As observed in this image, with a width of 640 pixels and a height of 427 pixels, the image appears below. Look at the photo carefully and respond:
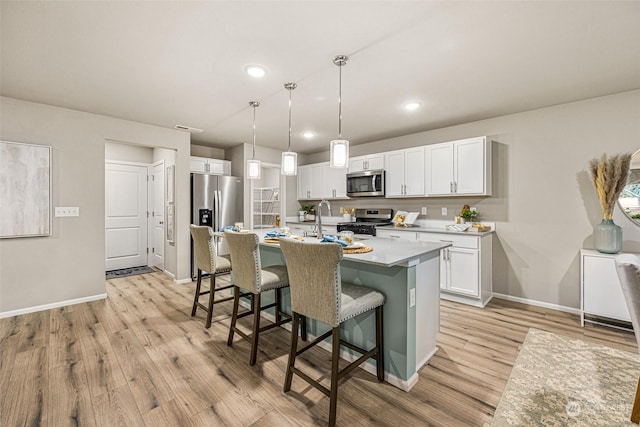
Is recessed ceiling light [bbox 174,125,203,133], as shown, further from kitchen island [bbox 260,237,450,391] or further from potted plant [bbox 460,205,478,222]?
potted plant [bbox 460,205,478,222]

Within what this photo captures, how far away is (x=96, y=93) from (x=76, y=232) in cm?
176

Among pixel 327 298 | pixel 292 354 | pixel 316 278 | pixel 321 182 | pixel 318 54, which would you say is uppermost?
pixel 318 54

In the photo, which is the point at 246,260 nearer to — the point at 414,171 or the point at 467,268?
the point at 467,268

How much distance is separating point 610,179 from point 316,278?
3135 millimetres

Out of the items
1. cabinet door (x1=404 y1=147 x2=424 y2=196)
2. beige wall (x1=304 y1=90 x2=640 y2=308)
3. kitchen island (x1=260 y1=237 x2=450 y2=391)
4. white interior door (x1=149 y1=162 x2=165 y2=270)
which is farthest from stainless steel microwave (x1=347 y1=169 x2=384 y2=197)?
white interior door (x1=149 y1=162 x2=165 y2=270)

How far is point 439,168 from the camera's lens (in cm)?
403

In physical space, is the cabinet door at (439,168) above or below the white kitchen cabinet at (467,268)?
above

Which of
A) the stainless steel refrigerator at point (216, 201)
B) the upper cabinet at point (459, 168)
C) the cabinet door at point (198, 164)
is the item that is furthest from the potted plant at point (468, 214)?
the cabinet door at point (198, 164)

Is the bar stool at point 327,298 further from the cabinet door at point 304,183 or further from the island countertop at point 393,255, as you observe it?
the cabinet door at point 304,183

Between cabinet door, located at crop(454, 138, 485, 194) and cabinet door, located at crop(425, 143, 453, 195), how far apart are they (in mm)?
83

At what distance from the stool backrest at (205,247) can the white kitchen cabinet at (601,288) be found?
372 centimetres

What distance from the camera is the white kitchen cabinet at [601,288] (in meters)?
2.76

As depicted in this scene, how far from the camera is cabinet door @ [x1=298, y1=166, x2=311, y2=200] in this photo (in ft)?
19.3

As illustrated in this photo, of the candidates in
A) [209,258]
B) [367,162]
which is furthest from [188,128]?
[367,162]
